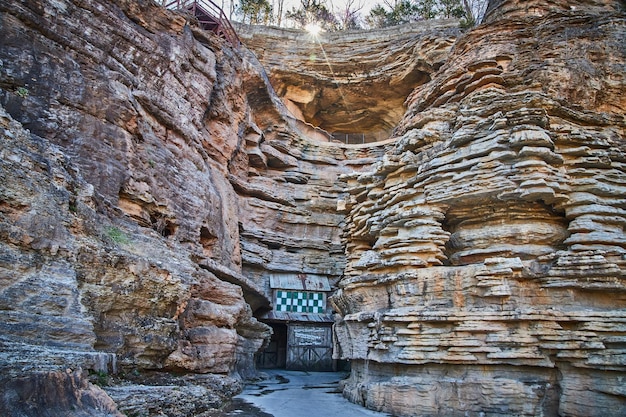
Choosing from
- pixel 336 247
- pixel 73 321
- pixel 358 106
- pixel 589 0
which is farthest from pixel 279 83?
pixel 73 321

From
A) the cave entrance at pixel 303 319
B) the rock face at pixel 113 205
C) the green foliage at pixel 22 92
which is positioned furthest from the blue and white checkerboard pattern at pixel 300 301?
the green foliage at pixel 22 92

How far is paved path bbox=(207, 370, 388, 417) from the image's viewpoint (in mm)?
11117

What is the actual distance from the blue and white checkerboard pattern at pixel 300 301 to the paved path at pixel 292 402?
6.39m

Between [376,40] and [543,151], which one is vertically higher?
[376,40]

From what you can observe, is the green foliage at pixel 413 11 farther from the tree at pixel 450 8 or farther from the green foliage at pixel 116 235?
the green foliage at pixel 116 235

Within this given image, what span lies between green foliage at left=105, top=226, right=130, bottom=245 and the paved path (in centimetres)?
439

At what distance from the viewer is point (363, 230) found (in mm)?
15203

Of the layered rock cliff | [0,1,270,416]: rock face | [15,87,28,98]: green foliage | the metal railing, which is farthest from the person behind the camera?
the metal railing

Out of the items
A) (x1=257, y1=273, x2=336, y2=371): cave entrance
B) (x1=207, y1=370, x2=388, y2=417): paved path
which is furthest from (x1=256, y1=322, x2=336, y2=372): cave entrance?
(x1=207, y1=370, x2=388, y2=417): paved path

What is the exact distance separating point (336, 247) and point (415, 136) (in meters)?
13.9

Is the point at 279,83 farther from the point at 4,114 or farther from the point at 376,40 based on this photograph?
the point at 4,114

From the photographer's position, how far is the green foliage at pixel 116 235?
10.6 meters

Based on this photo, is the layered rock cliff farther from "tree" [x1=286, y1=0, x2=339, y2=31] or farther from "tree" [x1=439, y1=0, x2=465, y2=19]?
"tree" [x1=286, y1=0, x2=339, y2=31]

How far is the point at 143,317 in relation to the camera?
10609 mm
